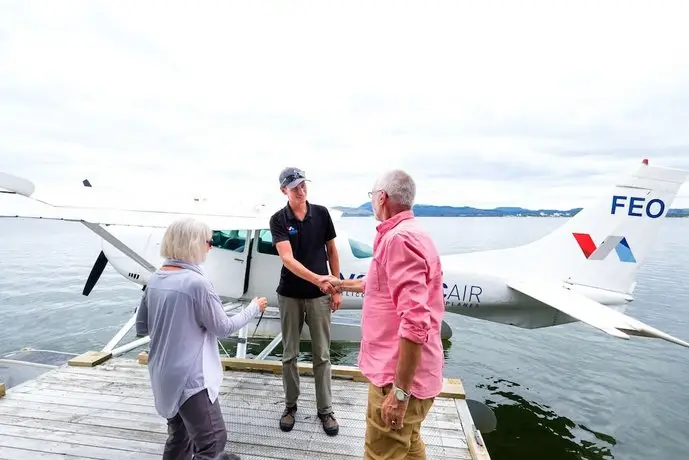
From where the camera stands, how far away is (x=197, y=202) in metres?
5.25

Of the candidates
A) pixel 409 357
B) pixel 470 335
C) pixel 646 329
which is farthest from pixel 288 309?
pixel 470 335

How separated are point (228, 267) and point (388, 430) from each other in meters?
3.91

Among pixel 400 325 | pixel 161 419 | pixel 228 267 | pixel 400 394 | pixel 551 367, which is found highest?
pixel 400 325

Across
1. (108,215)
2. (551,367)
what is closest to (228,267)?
(108,215)

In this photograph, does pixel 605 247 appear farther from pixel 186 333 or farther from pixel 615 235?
pixel 186 333

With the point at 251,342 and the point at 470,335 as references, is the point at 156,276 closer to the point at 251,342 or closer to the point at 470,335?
the point at 251,342

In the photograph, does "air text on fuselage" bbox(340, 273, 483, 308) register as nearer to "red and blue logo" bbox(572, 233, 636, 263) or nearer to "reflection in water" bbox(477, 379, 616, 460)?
"red and blue logo" bbox(572, 233, 636, 263)

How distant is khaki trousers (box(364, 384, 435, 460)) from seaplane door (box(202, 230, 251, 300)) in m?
3.67

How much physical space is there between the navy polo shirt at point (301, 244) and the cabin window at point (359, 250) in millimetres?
2373

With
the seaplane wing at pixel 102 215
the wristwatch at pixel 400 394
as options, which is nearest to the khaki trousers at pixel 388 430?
the wristwatch at pixel 400 394

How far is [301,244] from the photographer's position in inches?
108

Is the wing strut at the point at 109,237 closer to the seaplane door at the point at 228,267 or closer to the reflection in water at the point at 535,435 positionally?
the seaplane door at the point at 228,267

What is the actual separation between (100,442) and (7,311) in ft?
37.2

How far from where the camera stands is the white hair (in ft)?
5.74
